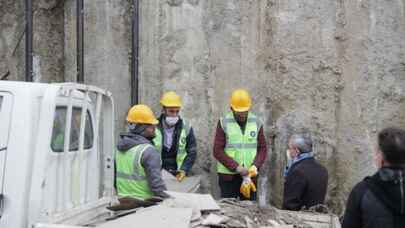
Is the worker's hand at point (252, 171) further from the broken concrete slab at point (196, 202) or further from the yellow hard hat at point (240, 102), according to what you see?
the broken concrete slab at point (196, 202)

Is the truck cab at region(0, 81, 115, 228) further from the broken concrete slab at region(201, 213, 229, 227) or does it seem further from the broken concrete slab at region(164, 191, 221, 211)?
the broken concrete slab at region(201, 213, 229, 227)

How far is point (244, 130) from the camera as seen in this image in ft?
25.5

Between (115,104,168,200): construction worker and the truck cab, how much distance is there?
57 centimetres

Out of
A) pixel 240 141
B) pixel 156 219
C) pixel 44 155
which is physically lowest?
pixel 156 219

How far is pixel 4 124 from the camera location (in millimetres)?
4312

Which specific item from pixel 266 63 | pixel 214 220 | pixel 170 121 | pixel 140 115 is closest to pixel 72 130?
pixel 140 115

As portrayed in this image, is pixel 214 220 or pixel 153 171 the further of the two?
pixel 153 171

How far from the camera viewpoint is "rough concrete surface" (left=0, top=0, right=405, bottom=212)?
850cm

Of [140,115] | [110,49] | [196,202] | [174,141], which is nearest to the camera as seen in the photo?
[196,202]

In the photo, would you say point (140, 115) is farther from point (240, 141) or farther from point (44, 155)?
point (240, 141)

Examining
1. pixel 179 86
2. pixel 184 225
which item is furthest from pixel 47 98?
pixel 179 86

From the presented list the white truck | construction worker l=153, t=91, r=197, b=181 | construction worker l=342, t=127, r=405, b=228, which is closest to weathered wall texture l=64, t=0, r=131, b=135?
construction worker l=153, t=91, r=197, b=181

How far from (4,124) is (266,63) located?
5233mm

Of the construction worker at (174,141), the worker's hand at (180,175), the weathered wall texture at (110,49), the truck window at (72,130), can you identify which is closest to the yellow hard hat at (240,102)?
the construction worker at (174,141)
